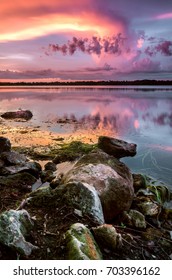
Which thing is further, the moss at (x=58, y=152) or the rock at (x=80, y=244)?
the moss at (x=58, y=152)

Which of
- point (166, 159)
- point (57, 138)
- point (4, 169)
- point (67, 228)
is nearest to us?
point (67, 228)

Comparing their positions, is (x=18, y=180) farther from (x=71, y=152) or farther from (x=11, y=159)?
(x=71, y=152)

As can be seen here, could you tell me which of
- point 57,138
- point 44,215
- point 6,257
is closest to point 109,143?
point 57,138

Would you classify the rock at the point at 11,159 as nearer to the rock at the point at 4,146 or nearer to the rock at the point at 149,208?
the rock at the point at 4,146

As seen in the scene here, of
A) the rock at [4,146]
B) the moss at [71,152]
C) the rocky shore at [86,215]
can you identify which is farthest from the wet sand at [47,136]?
the rocky shore at [86,215]

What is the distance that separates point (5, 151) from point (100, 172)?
13.9 ft

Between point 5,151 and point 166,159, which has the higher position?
point 5,151

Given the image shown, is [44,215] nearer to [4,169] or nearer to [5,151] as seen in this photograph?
[4,169]

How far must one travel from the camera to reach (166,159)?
11773mm

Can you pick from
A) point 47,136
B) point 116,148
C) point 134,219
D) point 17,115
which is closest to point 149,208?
point 134,219

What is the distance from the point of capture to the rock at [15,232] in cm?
402

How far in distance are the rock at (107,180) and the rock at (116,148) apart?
449 centimetres

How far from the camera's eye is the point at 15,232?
13.5 feet
